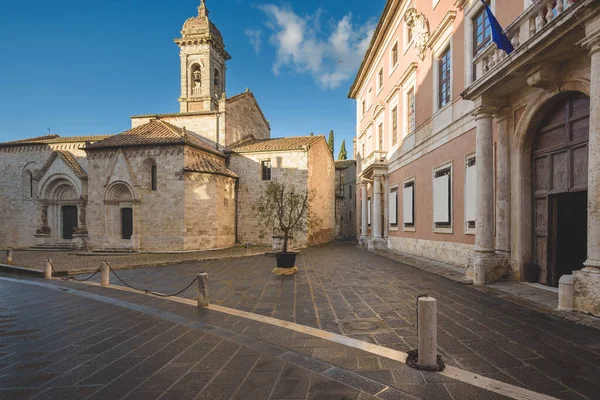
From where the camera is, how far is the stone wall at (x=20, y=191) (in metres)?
21.9

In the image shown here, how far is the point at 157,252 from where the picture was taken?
16969 mm

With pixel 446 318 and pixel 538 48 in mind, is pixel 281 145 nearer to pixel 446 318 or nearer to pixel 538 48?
pixel 538 48

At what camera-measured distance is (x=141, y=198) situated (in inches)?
695

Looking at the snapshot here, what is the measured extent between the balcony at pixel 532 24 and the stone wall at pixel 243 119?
18762 mm

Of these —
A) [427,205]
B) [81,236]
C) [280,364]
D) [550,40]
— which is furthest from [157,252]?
[550,40]

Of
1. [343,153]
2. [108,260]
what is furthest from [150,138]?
[343,153]

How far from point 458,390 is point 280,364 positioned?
70.1 inches

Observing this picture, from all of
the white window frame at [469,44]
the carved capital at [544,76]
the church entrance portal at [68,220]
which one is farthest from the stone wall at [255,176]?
the carved capital at [544,76]

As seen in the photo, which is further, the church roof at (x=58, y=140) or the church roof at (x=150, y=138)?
the church roof at (x=58, y=140)

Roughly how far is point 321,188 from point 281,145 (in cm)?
500

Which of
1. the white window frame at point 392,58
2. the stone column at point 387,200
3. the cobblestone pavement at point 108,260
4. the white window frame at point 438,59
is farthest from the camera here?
the stone column at point 387,200

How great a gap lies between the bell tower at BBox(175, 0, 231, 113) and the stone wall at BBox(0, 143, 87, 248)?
9233 millimetres

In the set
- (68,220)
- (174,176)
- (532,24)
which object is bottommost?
(68,220)

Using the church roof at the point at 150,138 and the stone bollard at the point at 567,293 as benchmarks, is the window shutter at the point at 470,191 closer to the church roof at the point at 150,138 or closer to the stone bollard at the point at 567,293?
the stone bollard at the point at 567,293
